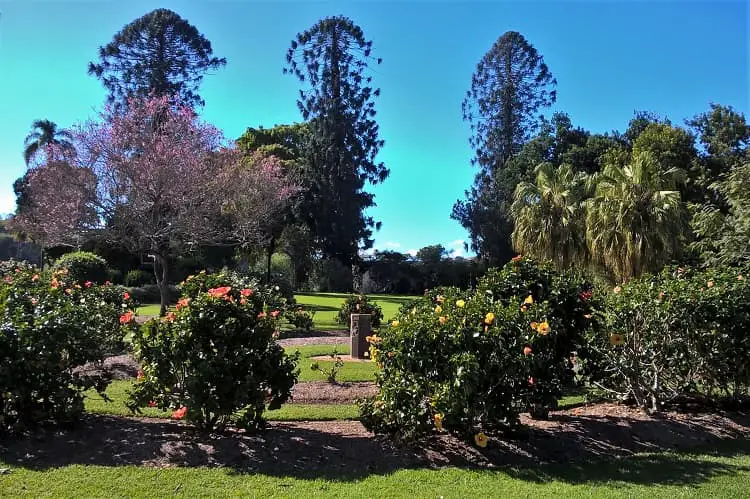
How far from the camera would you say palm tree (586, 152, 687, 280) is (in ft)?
51.4

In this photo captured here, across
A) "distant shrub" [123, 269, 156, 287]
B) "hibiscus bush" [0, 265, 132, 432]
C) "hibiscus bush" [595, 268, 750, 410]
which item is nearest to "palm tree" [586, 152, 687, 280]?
"hibiscus bush" [595, 268, 750, 410]

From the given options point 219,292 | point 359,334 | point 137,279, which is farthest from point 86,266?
point 219,292

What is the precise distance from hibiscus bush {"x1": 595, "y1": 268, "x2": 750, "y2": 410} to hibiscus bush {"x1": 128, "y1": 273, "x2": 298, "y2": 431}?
11.8ft

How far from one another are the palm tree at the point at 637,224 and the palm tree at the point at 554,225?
4.77 m

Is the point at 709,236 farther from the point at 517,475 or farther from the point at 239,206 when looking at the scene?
the point at 239,206

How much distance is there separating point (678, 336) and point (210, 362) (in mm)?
4861

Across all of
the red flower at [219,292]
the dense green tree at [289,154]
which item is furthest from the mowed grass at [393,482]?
the dense green tree at [289,154]

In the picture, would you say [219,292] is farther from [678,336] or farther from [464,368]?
[678,336]

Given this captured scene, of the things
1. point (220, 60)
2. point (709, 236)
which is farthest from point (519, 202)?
point (220, 60)

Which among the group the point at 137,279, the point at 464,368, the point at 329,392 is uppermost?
the point at 137,279

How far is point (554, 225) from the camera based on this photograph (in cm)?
2234

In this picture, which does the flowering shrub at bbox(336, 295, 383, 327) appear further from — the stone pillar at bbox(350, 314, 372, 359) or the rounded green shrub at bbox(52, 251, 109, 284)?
the rounded green shrub at bbox(52, 251, 109, 284)

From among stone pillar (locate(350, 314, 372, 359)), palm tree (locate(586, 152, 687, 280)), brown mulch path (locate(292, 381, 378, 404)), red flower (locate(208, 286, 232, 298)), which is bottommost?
brown mulch path (locate(292, 381, 378, 404))

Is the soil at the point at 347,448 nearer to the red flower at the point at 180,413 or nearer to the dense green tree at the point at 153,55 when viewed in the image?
the red flower at the point at 180,413
